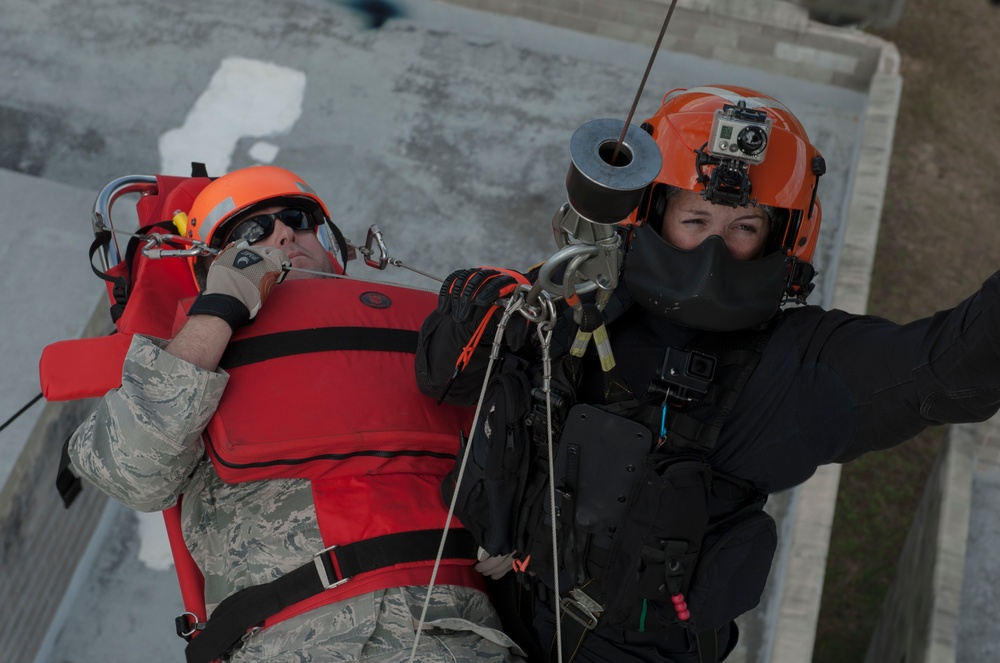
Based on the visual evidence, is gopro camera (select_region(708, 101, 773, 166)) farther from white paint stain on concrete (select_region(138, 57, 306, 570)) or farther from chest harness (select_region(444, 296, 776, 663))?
white paint stain on concrete (select_region(138, 57, 306, 570))

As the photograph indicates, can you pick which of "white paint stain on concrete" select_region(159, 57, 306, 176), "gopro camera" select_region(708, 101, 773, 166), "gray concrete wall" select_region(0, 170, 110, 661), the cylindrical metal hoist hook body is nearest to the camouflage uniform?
the cylindrical metal hoist hook body

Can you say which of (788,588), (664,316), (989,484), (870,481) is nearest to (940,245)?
(870,481)

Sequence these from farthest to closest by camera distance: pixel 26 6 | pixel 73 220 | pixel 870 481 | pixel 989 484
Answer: pixel 870 481 < pixel 26 6 < pixel 989 484 < pixel 73 220

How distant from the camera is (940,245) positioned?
8.52 metres

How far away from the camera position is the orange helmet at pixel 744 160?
8.55 ft

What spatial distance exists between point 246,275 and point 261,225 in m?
0.66

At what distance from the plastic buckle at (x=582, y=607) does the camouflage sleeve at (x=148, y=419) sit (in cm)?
114

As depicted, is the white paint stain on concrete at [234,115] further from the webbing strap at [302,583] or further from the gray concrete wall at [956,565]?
the gray concrete wall at [956,565]

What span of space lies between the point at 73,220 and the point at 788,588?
4.03m

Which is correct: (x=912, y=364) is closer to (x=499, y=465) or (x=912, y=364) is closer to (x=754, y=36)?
(x=499, y=465)

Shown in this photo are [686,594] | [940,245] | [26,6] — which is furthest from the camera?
[940,245]

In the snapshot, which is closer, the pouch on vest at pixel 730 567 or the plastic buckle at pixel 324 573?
the pouch on vest at pixel 730 567

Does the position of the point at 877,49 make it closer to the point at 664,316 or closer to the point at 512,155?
the point at 512,155

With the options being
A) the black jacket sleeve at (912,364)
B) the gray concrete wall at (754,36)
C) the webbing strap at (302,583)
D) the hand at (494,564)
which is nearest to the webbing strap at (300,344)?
the webbing strap at (302,583)
